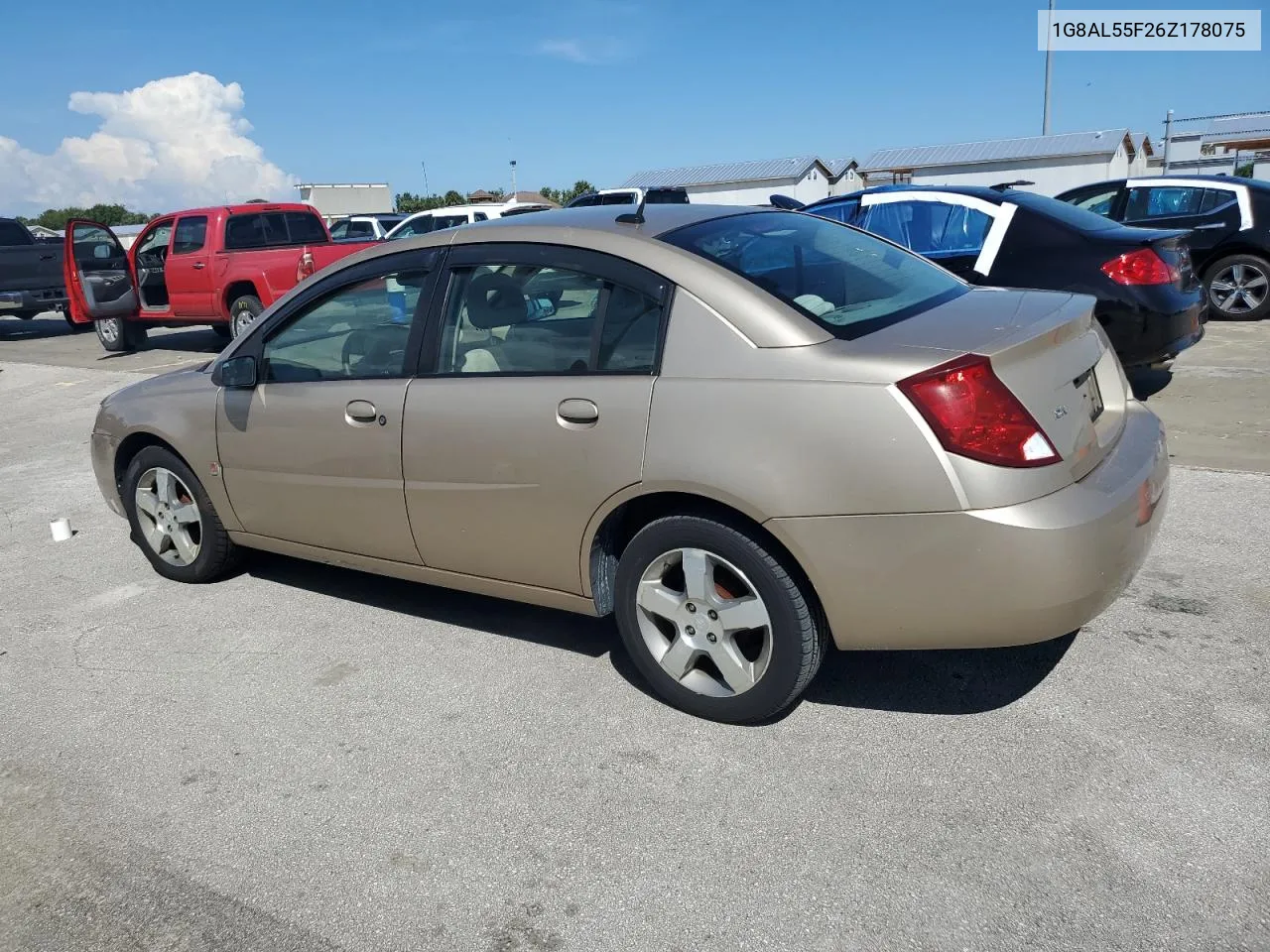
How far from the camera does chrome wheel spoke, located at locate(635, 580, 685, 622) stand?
3258mm

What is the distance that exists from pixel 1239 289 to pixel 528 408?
9922mm

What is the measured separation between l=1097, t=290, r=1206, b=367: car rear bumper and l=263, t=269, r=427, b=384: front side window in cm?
477

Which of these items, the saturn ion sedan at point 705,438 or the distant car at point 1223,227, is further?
the distant car at point 1223,227

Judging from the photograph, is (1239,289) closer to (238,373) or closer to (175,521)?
(238,373)

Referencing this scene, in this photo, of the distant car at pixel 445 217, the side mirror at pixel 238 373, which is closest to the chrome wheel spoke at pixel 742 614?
the side mirror at pixel 238 373

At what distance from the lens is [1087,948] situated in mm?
2252

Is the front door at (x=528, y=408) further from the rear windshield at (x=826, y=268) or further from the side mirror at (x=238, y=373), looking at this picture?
the side mirror at (x=238, y=373)

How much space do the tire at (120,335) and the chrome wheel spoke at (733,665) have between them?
1396cm

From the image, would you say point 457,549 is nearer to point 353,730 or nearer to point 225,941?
point 353,730

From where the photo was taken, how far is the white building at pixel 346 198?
36156 millimetres

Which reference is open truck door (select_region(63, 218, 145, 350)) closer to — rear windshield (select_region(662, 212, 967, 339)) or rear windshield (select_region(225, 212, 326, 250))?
rear windshield (select_region(225, 212, 326, 250))

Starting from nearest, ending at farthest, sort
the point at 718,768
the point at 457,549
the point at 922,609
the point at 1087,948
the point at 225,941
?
1. the point at 1087,948
2. the point at 225,941
3. the point at 922,609
4. the point at 718,768
5. the point at 457,549

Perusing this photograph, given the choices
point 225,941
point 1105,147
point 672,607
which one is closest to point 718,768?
point 672,607

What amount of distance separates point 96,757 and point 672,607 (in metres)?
2.00
